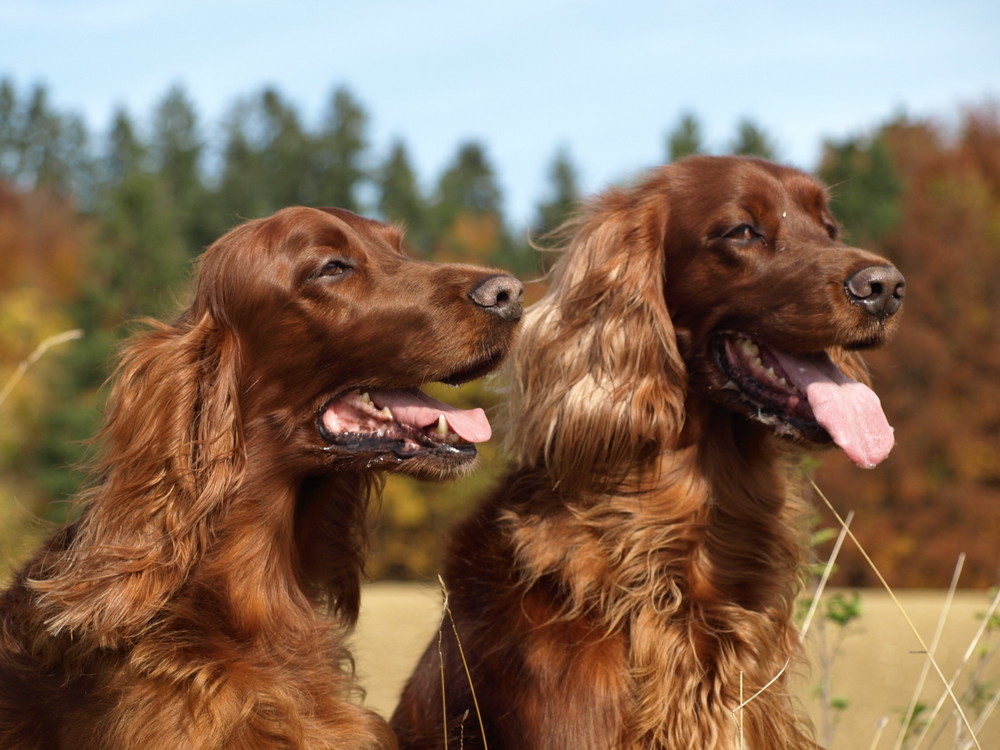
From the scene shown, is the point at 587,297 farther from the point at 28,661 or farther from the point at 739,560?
the point at 28,661

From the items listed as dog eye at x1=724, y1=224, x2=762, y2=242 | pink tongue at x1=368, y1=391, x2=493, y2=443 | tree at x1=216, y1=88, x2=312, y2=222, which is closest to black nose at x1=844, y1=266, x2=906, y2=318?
dog eye at x1=724, y1=224, x2=762, y2=242

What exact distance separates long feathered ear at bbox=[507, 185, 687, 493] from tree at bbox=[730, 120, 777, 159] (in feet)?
95.8

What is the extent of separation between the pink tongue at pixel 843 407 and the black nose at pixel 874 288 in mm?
263

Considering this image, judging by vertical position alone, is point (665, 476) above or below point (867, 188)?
above

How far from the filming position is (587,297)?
3.80m

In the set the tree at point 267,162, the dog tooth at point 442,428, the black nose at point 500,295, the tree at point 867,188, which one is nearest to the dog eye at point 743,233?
the black nose at point 500,295

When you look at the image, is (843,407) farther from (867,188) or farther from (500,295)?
(867,188)

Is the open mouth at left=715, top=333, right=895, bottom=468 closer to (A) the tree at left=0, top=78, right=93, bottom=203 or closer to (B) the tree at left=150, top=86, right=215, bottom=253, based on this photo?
(B) the tree at left=150, top=86, right=215, bottom=253

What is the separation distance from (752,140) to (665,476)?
99.8ft

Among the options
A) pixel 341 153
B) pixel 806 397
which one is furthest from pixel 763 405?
pixel 341 153

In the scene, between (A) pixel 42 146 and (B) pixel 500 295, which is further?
(A) pixel 42 146

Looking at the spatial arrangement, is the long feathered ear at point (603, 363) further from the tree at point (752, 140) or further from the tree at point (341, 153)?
the tree at point (341, 153)

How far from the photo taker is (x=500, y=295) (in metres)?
3.28

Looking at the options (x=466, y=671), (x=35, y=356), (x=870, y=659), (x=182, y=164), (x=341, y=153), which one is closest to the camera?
(x=466, y=671)
